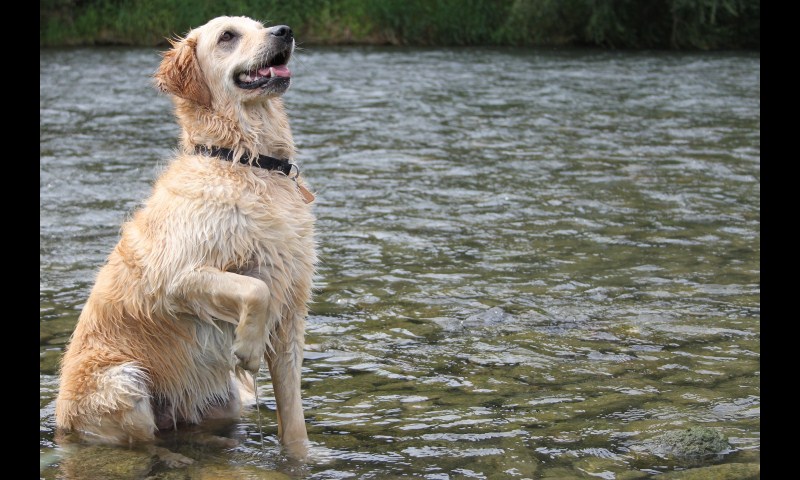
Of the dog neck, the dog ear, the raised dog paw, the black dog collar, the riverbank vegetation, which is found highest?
the riverbank vegetation

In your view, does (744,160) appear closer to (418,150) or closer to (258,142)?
(418,150)

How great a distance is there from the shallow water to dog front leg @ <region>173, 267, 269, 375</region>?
0.57 meters

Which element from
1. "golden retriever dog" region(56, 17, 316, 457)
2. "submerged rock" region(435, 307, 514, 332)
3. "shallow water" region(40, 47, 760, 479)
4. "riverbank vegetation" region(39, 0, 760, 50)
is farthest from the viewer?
"riverbank vegetation" region(39, 0, 760, 50)

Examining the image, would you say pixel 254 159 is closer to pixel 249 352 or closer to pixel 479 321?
pixel 249 352

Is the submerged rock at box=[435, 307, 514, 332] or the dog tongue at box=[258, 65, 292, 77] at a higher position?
the dog tongue at box=[258, 65, 292, 77]

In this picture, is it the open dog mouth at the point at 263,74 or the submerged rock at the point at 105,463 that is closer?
the submerged rock at the point at 105,463

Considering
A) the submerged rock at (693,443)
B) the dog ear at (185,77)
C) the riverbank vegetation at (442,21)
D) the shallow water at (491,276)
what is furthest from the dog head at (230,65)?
the riverbank vegetation at (442,21)

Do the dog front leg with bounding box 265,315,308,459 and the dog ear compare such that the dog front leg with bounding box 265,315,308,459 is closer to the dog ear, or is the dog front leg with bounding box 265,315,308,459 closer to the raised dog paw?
the raised dog paw

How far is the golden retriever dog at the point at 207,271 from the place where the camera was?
494 cm

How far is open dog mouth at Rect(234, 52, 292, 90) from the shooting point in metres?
5.32

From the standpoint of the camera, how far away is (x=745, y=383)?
5.78 metres

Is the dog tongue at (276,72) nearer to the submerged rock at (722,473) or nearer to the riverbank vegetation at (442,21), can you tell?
the submerged rock at (722,473)

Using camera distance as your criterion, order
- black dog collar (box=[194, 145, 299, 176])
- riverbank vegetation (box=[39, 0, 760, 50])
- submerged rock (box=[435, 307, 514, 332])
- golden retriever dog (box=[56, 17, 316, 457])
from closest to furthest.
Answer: golden retriever dog (box=[56, 17, 316, 457]), black dog collar (box=[194, 145, 299, 176]), submerged rock (box=[435, 307, 514, 332]), riverbank vegetation (box=[39, 0, 760, 50])

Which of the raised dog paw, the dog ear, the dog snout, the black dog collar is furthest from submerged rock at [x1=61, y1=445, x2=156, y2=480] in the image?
the dog snout
